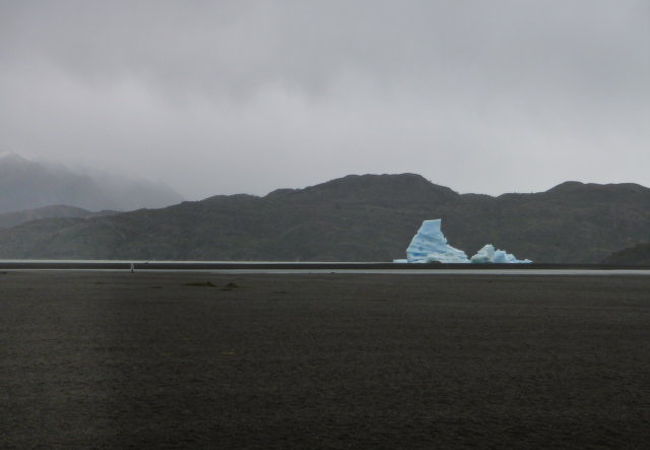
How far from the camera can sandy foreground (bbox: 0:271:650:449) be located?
7281 mm

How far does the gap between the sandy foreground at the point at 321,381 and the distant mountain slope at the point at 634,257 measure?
5179 inches

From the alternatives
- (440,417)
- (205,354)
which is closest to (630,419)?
Result: (440,417)

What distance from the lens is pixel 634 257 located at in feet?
473

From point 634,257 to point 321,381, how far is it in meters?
146

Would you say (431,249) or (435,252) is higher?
(431,249)

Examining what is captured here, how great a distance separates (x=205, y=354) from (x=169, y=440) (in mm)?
5571

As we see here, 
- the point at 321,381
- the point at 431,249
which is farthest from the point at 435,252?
the point at 321,381

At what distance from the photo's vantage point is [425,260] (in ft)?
308

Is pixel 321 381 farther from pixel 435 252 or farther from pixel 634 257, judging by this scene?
pixel 634 257

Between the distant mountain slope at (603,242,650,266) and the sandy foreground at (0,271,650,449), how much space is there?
432 ft

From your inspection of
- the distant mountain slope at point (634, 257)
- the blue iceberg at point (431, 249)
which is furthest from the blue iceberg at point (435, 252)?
the distant mountain slope at point (634, 257)

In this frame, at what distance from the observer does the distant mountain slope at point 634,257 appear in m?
142

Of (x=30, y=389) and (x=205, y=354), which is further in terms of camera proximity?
(x=205, y=354)

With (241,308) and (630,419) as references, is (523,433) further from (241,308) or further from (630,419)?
(241,308)
